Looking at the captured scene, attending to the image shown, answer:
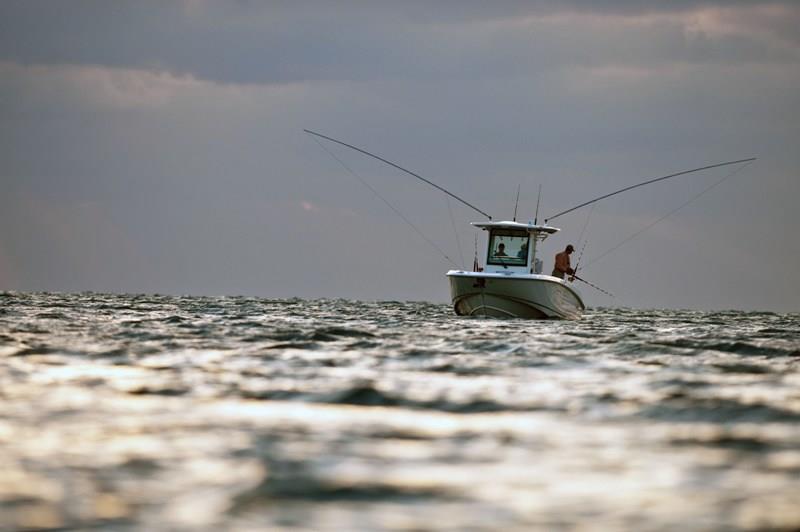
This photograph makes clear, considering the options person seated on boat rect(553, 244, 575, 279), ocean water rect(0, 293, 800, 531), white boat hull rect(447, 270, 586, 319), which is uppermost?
person seated on boat rect(553, 244, 575, 279)

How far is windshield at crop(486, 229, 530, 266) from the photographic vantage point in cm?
3045

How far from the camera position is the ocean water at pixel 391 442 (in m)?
5.09

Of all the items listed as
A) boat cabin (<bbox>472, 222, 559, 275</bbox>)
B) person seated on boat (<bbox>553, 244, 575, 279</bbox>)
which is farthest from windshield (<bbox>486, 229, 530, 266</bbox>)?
person seated on boat (<bbox>553, 244, 575, 279</bbox>)

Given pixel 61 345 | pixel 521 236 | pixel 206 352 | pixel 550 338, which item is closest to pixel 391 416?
pixel 206 352

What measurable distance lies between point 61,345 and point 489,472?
10.5m

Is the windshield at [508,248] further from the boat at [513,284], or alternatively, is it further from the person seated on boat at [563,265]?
the person seated on boat at [563,265]

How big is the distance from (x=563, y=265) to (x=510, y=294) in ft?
12.2

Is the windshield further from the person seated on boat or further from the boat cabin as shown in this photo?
the person seated on boat

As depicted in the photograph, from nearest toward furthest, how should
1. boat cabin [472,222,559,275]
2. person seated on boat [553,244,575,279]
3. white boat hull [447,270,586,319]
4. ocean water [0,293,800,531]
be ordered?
ocean water [0,293,800,531] < white boat hull [447,270,586,319] < boat cabin [472,222,559,275] < person seated on boat [553,244,575,279]

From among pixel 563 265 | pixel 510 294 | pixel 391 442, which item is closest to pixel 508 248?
pixel 563 265

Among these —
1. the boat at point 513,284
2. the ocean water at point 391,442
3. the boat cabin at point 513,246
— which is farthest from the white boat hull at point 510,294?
the ocean water at point 391,442

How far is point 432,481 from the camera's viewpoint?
577cm

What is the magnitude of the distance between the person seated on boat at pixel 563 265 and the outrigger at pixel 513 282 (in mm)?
339

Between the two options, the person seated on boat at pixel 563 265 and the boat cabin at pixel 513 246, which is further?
the person seated on boat at pixel 563 265
